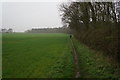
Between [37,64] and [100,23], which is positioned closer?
[37,64]

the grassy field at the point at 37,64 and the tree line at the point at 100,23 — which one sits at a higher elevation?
the tree line at the point at 100,23

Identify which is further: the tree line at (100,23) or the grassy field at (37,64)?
the tree line at (100,23)

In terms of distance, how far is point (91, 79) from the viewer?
8.80 meters

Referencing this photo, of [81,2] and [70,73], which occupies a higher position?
[81,2]

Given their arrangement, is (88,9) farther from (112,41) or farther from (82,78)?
(82,78)

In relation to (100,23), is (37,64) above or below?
below

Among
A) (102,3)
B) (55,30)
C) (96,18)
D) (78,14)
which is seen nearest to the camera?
(102,3)

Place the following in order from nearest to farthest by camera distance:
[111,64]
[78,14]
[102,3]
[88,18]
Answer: [111,64]
[102,3]
[88,18]
[78,14]

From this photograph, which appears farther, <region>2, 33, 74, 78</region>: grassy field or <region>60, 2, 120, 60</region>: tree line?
<region>60, 2, 120, 60</region>: tree line

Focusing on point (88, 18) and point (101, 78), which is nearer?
point (101, 78)

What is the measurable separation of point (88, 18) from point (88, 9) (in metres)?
2.45

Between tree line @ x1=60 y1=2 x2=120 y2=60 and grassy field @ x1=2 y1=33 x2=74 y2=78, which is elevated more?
tree line @ x1=60 y1=2 x2=120 y2=60

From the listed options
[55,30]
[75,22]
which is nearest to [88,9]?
[75,22]

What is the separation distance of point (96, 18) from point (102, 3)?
4.19 metres
